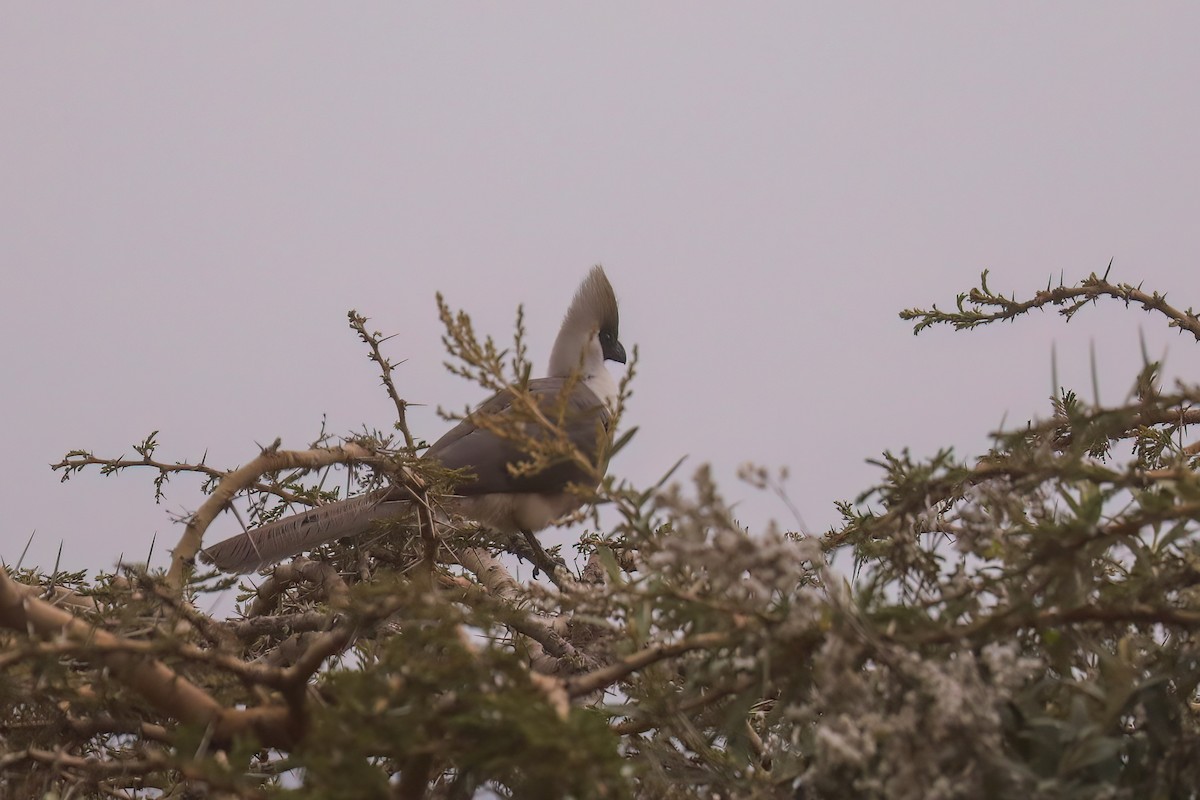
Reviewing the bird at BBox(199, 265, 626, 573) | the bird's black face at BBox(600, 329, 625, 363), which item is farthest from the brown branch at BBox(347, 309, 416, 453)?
the bird's black face at BBox(600, 329, 625, 363)

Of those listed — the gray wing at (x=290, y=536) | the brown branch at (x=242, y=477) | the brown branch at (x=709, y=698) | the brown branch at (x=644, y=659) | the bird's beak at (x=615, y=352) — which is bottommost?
the brown branch at (x=709, y=698)

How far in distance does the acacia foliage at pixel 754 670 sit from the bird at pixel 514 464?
0.53 feet

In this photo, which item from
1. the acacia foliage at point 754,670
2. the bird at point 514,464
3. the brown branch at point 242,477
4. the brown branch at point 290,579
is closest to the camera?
the acacia foliage at point 754,670

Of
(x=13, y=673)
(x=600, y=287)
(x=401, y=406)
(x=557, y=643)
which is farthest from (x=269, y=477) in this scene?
(x=600, y=287)

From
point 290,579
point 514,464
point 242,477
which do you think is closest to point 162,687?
point 242,477

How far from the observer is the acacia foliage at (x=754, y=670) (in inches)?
48.6

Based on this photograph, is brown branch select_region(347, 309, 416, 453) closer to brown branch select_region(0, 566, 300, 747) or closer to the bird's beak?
brown branch select_region(0, 566, 300, 747)

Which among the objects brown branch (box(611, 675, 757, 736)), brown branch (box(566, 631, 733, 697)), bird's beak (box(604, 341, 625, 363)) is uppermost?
bird's beak (box(604, 341, 625, 363))

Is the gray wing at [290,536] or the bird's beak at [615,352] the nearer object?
the gray wing at [290,536]

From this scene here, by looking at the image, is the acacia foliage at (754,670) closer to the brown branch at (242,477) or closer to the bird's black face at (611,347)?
the brown branch at (242,477)

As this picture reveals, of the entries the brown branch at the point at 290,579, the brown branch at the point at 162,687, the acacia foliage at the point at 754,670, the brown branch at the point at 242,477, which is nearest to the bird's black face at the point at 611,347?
the brown branch at the point at 290,579

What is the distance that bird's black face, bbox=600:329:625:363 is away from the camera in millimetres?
6313

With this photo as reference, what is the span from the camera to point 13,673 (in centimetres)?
151

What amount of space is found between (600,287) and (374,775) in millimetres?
5091
